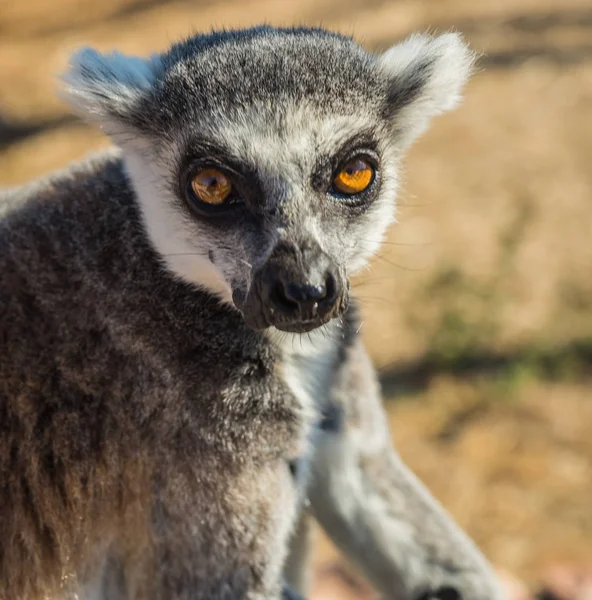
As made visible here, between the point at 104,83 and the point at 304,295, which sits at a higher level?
the point at 104,83

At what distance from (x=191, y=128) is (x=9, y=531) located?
1176 millimetres

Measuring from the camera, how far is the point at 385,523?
2.99 metres

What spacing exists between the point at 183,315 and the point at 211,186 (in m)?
0.36

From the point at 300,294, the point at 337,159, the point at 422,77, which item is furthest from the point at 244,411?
the point at 422,77

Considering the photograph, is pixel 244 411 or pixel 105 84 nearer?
pixel 244 411

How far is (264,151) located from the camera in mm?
2258

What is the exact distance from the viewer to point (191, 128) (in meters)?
2.38

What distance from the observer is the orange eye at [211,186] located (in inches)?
90.4

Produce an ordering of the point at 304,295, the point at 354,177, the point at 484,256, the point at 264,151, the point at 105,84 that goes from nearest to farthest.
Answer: the point at 304,295 → the point at 264,151 → the point at 354,177 → the point at 105,84 → the point at 484,256

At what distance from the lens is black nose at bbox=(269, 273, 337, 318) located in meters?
2.10

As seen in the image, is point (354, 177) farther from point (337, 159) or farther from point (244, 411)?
point (244, 411)

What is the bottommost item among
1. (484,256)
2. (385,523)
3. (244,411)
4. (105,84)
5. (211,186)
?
(484,256)

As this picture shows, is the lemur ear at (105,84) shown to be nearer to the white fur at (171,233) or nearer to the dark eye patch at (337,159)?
the white fur at (171,233)

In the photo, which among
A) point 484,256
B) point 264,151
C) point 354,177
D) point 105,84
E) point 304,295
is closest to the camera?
point 304,295
